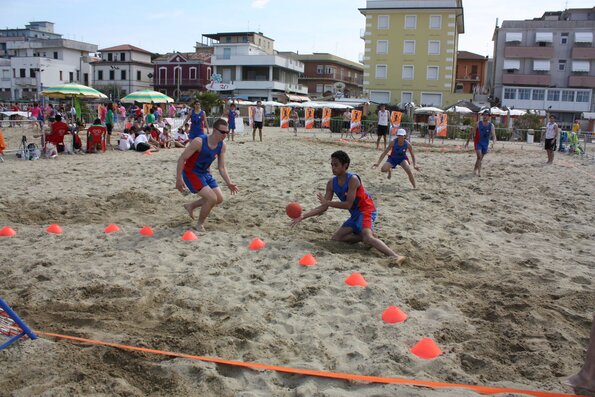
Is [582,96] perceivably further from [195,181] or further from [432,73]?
[195,181]

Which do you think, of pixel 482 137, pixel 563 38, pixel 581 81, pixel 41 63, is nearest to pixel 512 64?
pixel 563 38

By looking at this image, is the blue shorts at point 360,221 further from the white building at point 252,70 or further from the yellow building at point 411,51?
the white building at point 252,70

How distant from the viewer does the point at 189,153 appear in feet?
20.1

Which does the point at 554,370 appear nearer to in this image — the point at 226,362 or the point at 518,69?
the point at 226,362

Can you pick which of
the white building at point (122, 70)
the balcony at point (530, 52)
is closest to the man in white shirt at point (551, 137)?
the balcony at point (530, 52)

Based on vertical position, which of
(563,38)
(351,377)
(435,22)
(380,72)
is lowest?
(351,377)

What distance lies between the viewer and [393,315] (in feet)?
12.4

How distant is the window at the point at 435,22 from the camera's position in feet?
154

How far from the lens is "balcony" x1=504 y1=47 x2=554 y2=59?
1879 inches

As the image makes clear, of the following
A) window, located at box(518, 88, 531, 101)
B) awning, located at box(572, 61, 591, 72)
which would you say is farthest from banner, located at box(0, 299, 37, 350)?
awning, located at box(572, 61, 591, 72)

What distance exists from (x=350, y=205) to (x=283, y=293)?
1.55 meters

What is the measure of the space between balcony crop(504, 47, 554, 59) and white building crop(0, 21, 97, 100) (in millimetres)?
54148

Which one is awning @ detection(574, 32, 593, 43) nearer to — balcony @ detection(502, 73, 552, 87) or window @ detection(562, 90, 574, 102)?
balcony @ detection(502, 73, 552, 87)

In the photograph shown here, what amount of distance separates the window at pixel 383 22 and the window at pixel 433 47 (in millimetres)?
4468
